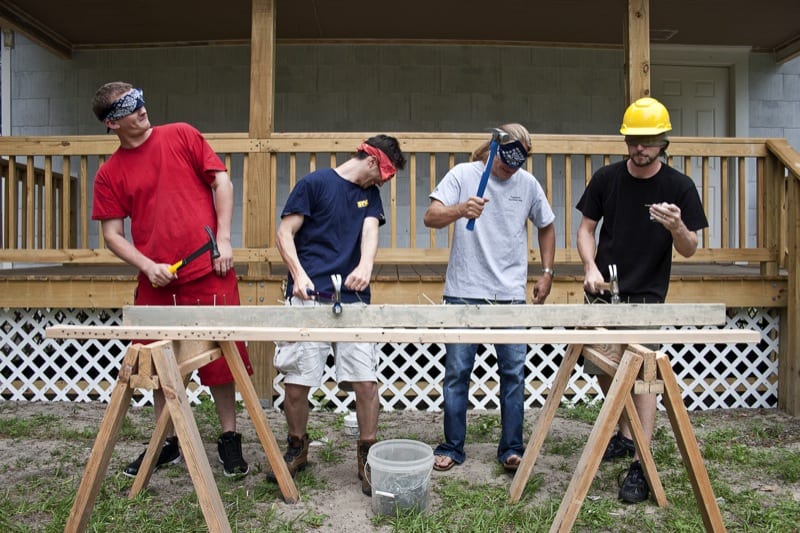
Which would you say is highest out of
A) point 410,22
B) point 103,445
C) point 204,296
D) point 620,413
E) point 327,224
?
point 410,22

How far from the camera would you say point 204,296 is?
3010 millimetres

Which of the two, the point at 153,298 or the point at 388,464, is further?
the point at 153,298

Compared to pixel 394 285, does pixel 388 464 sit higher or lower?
lower

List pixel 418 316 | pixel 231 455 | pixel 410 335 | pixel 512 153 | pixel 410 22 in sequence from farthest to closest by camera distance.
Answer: pixel 410 22, pixel 231 455, pixel 512 153, pixel 418 316, pixel 410 335

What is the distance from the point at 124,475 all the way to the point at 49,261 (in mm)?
2066

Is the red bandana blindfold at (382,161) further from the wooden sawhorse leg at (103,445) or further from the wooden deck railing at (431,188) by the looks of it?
the wooden deck railing at (431,188)

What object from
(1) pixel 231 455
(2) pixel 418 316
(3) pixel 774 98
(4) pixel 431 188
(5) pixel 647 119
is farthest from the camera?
(3) pixel 774 98

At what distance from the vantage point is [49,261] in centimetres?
457

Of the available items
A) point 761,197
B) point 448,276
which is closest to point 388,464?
point 448,276

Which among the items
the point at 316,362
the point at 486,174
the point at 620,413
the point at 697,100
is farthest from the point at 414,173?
the point at 697,100

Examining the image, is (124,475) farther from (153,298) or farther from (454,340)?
(454,340)

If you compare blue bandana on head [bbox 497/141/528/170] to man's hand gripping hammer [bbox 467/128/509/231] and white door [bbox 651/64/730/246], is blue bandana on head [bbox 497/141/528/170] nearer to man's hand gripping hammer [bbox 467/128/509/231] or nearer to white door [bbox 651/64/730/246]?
man's hand gripping hammer [bbox 467/128/509/231]

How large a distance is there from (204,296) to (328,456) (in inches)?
46.4

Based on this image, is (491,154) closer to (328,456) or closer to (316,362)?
(316,362)
